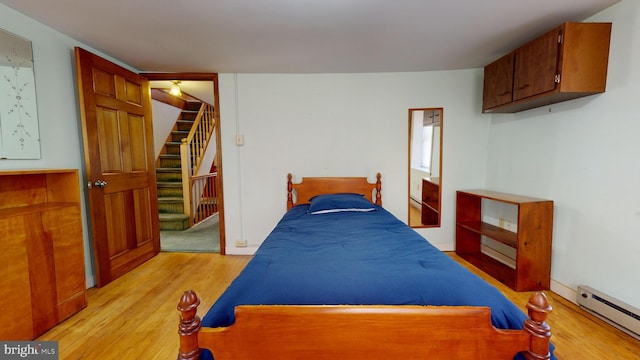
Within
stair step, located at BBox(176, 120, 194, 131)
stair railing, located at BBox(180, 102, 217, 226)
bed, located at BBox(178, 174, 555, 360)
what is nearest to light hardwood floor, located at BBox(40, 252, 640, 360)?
bed, located at BBox(178, 174, 555, 360)

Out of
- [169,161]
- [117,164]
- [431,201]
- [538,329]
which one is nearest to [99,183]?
[117,164]

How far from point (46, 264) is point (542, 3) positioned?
358cm

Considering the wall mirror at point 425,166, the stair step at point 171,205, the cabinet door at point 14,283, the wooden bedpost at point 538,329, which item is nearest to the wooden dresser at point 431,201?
the wall mirror at point 425,166

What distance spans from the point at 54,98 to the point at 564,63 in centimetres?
373

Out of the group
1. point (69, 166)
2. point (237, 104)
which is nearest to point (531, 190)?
point (237, 104)

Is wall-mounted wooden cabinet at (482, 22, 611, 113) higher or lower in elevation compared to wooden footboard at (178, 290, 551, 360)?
higher

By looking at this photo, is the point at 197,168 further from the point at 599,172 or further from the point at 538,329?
the point at 599,172

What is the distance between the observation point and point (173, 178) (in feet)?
15.1

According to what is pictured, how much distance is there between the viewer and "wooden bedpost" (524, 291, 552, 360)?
2.49ft

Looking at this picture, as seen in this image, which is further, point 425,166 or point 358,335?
point 425,166

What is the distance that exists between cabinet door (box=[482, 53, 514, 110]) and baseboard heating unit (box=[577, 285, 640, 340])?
5.17 ft

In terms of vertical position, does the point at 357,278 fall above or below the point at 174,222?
above

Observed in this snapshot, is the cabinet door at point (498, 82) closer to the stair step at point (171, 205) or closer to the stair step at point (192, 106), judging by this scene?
the stair step at point (171, 205)

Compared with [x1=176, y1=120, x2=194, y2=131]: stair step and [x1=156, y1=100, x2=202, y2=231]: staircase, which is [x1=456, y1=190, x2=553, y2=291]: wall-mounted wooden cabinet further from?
[x1=176, y1=120, x2=194, y2=131]: stair step
